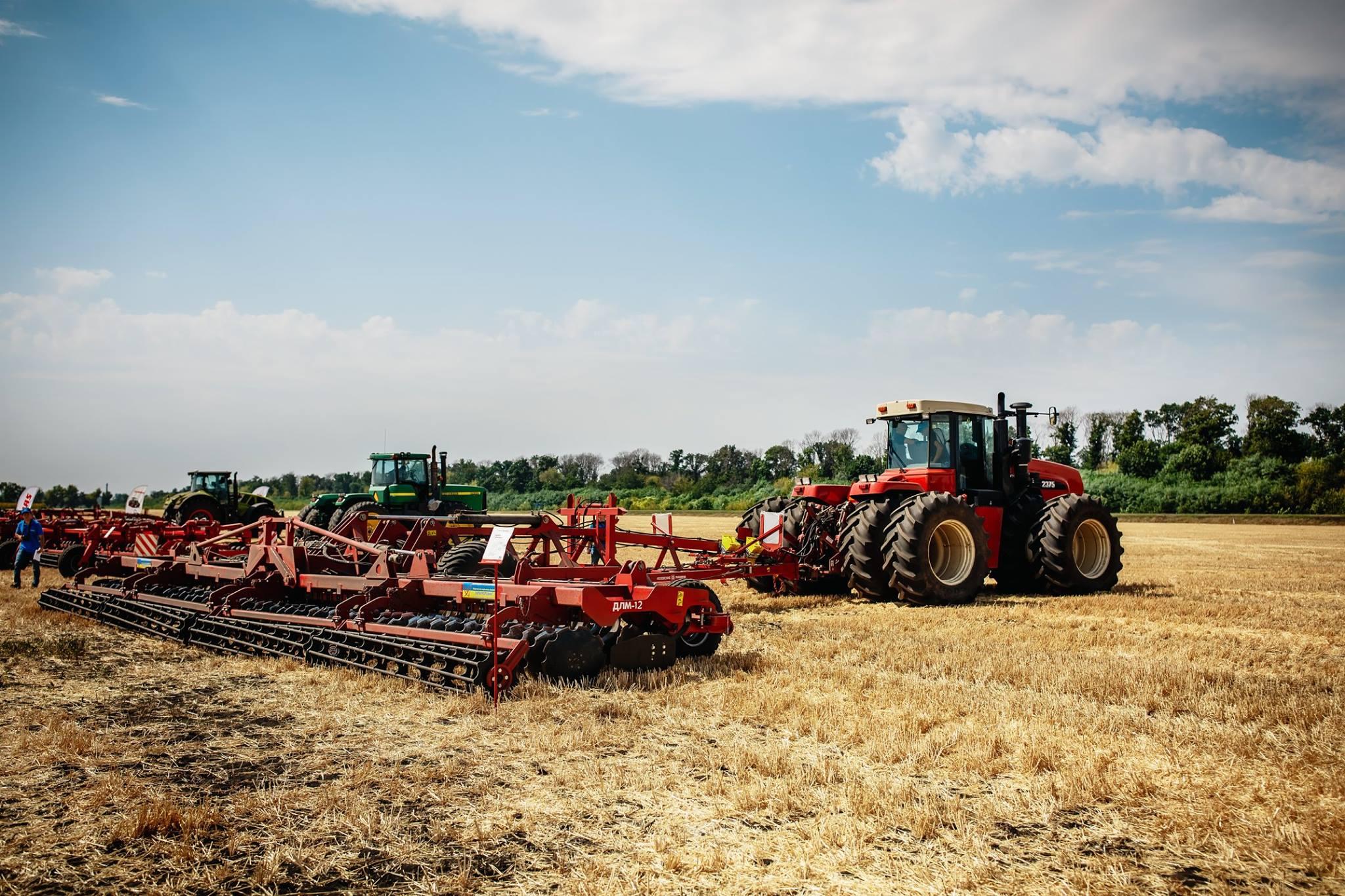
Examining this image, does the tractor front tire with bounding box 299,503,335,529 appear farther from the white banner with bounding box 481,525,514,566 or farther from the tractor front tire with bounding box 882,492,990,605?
the tractor front tire with bounding box 882,492,990,605

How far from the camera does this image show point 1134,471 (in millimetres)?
47188

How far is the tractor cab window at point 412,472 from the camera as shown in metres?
16.8

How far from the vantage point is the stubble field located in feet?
10.8

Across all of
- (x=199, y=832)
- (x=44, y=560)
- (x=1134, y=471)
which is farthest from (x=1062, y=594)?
(x=1134, y=471)

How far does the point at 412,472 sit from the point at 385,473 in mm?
478

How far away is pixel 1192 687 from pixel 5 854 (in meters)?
6.08

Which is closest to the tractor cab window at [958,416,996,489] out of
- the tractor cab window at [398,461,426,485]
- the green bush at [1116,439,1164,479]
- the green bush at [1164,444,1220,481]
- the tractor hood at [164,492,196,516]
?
the tractor cab window at [398,461,426,485]

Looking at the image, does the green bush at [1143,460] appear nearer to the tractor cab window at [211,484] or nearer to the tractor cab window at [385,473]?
the tractor cab window at [385,473]

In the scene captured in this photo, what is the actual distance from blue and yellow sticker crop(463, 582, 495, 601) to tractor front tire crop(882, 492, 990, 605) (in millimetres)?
5100

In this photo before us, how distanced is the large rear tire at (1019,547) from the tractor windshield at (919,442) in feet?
4.05

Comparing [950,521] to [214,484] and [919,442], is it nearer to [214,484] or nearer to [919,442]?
[919,442]

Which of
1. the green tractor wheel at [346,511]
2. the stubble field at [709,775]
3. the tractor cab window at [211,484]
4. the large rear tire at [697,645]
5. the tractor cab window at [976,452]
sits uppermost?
the tractor cab window at [976,452]

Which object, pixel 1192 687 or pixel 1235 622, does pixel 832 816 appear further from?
pixel 1235 622

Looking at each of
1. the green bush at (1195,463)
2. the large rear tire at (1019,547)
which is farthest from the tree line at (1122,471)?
the large rear tire at (1019,547)
